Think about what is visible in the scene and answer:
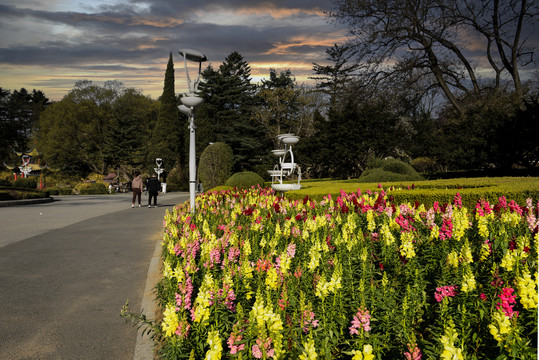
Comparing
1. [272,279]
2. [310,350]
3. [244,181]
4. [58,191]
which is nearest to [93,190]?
[58,191]

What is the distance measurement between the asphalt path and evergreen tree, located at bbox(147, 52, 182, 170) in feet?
115

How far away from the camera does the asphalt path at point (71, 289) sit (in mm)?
3863

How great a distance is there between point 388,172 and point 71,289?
43.0 ft

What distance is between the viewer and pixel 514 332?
213 centimetres

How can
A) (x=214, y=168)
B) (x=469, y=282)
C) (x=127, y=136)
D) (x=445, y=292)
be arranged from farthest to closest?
(x=127, y=136), (x=214, y=168), (x=445, y=292), (x=469, y=282)

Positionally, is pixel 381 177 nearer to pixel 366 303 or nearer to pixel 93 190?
pixel 366 303

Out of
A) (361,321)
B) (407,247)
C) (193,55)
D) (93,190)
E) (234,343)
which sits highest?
(193,55)

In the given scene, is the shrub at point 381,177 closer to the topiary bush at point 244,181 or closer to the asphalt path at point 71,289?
the topiary bush at point 244,181

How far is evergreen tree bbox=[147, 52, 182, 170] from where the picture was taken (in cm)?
4566

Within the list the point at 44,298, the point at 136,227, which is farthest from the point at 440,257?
the point at 136,227

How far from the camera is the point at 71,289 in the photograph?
5.61 metres

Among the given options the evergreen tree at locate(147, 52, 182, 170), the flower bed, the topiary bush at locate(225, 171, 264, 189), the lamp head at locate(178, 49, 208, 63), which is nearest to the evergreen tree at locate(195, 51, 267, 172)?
the evergreen tree at locate(147, 52, 182, 170)

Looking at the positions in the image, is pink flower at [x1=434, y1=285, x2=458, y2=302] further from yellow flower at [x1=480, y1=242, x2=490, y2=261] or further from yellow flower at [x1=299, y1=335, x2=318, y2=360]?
yellow flower at [x1=299, y1=335, x2=318, y2=360]

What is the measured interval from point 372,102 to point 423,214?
71.2 feet
